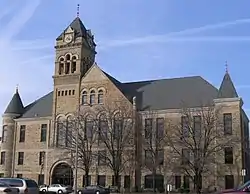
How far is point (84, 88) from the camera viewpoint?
72.0m

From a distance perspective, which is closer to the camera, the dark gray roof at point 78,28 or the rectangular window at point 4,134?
the dark gray roof at point 78,28

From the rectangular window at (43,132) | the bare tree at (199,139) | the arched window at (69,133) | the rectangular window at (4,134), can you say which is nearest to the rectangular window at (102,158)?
the arched window at (69,133)

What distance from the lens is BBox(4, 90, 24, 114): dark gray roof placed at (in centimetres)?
7994

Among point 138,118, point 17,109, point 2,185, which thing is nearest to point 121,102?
point 138,118

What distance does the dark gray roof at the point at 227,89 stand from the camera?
203ft

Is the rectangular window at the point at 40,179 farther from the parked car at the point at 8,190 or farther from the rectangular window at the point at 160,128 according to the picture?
the parked car at the point at 8,190

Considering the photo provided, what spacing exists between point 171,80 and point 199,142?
1687 centimetres

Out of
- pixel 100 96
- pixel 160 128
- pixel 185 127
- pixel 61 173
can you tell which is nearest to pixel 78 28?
pixel 100 96

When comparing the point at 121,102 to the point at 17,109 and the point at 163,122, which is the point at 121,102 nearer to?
the point at 163,122

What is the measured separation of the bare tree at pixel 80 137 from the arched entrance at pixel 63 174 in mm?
2470

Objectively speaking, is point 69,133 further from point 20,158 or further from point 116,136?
point 20,158

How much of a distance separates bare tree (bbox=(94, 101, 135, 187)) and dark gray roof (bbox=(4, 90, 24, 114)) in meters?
19.5

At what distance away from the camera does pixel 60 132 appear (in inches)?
2864

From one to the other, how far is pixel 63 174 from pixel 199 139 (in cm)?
2430
